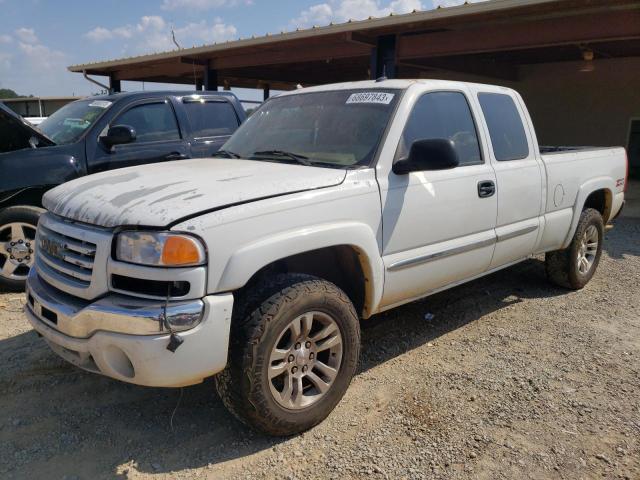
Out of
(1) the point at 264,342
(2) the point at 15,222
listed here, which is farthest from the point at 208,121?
(1) the point at 264,342

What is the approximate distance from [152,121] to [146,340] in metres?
4.39

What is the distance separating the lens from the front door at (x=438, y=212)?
3.30 m

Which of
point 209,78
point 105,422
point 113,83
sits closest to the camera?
point 105,422

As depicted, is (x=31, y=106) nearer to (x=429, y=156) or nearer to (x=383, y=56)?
(x=383, y=56)

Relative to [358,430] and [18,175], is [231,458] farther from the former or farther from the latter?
[18,175]

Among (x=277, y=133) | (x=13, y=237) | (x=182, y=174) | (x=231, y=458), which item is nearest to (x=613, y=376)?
(x=231, y=458)

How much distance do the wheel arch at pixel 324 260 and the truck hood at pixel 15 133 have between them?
3632mm

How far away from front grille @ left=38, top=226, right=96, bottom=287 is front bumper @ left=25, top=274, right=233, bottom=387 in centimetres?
18

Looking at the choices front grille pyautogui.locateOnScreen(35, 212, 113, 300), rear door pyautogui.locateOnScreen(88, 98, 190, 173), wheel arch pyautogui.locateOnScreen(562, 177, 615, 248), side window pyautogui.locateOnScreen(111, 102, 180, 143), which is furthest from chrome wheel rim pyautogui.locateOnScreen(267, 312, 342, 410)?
side window pyautogui.locateOnScreen(111, 102, 180, 143)

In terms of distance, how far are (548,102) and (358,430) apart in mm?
15437

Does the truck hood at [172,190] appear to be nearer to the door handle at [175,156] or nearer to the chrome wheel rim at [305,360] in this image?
the chrome wheel rim at [305,360]

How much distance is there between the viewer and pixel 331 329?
2.96 m

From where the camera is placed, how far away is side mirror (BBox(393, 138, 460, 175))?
3.14 meters

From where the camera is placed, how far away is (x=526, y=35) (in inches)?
373
